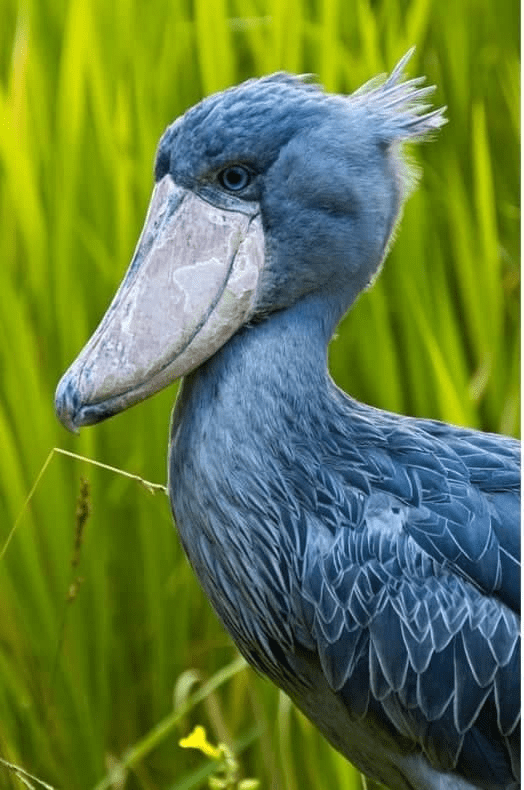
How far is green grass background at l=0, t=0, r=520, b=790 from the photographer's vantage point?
218cm

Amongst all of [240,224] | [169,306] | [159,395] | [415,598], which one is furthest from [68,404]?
[159,395]

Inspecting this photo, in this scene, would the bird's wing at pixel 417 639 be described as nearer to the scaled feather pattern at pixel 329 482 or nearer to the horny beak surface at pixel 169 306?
the scaled feather pattern at pixel 329 482

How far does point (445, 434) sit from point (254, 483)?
0.27 meters

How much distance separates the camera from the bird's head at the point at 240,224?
5.33 feet

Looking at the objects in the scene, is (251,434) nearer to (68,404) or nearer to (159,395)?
(68,404)

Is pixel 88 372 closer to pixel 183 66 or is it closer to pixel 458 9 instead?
pixel 183 66

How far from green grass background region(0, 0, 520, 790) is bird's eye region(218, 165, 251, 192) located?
59 cm

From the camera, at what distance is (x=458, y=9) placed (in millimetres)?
2826

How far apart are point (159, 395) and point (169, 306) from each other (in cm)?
61

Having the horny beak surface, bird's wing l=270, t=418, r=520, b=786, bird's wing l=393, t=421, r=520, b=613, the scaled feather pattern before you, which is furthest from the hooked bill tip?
bird's wing l=393, t=421, r=520, b=613

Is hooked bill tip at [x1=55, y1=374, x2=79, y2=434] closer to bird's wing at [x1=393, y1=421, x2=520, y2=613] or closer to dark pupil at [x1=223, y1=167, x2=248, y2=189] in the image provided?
dark pupil at [x1=223, y1=167, x2=248, y2=189]

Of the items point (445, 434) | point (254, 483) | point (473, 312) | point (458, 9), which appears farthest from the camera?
point (458, 9)

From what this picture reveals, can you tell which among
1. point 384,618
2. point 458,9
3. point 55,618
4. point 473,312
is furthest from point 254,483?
point 458,9

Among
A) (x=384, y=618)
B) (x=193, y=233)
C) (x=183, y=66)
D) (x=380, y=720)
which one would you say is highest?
(x=183, y=66)
